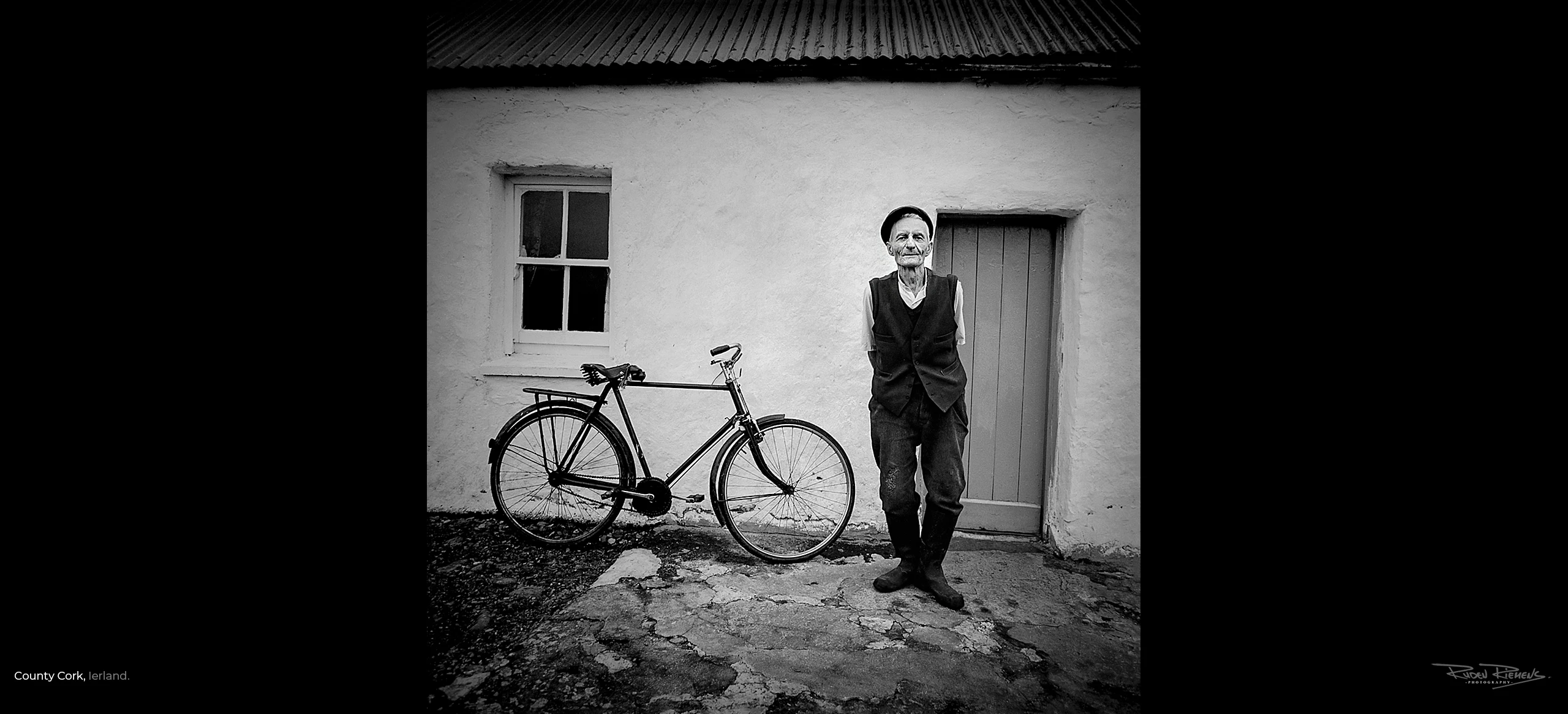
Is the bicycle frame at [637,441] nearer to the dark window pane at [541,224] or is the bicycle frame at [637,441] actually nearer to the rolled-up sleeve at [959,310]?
the dark window pane at [541,224]

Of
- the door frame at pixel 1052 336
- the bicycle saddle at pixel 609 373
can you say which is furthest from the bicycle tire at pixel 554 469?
the door frame at pixel 1052 336

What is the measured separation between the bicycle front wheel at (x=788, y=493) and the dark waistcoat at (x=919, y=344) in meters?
0.58

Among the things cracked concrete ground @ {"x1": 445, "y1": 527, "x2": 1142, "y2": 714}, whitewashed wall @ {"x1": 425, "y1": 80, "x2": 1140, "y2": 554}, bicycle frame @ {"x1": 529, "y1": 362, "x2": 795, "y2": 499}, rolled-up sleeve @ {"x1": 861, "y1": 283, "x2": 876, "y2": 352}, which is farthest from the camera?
whitewashed wall @ {"x1": 425, "y1": 80, "x2": 1140, "y2": 554}

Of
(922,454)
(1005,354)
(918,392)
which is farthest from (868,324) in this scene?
(1005,354)

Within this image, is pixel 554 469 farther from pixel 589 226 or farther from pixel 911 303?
pixel 911 303

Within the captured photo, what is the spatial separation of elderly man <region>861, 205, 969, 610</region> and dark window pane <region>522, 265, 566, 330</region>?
204 cm

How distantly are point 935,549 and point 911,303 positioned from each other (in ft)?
3.84

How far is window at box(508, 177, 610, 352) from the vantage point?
344cm

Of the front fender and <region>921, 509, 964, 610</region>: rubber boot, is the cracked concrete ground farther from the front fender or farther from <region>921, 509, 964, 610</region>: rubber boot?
the front fender

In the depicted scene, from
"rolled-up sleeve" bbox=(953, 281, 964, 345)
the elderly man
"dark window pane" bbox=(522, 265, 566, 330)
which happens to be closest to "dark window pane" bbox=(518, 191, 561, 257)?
"dark window pane" bbox=(522, 265, 566, 330)

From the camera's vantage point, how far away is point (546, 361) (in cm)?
346
